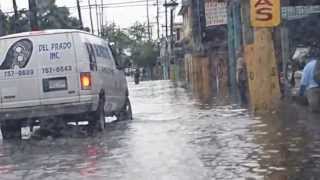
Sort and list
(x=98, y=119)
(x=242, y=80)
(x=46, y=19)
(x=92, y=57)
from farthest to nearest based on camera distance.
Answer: (x=46, y=19)
(x=242, y=80)
(x=98, y=119)
(x=92, y=57)

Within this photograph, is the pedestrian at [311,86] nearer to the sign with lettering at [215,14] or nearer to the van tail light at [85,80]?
the van tail light at [85,80]

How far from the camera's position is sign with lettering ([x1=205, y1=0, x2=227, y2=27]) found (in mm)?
43375

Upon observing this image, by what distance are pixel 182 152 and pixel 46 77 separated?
456 centimetres

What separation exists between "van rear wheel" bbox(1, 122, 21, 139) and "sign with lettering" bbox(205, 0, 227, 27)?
90.2 feet

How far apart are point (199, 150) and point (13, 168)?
112 inches

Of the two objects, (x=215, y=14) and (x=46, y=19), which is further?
(x=46, y=19)

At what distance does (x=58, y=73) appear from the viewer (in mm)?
15555

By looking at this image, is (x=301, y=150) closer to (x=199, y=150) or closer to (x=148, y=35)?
(x=199, y=150)

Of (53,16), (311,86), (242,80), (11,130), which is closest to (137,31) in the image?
(53,16)

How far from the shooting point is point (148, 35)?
399ft

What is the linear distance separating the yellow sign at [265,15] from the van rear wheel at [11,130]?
18.6 feet

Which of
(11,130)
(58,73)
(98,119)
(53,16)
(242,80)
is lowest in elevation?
(11,130)

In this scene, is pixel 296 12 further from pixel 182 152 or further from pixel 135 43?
pixel 135 43

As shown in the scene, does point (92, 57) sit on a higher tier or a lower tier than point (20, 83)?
higher
